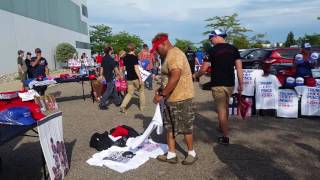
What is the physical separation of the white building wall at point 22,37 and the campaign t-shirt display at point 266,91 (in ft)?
75.0

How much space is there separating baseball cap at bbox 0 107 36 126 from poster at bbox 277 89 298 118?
19.5 feet

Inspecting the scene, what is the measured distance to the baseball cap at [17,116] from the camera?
443 cm

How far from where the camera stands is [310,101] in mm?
8484

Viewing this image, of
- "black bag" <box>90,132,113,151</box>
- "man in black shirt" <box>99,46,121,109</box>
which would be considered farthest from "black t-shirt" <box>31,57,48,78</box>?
"black bag" <box>90,132,113,151</box>

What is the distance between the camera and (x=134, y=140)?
6.25 m

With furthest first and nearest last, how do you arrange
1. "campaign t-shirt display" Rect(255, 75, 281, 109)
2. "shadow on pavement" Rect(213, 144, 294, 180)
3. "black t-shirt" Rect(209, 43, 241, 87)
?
"campaign t-shirt display" Rect(255, 75, 281, 109) → "black t-shirt" Rect(209, 43, 241, 87) → "shadow on pavement" Rect(213, 144, 294, 180)

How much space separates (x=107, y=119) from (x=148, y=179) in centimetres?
436

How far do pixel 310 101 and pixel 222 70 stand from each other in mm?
3226

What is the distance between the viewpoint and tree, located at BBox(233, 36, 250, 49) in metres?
62.1

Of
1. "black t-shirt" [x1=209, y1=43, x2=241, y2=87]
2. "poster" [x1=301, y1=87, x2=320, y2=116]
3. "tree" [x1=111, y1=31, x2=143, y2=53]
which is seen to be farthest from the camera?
"tree" [x1=111, y1=31, x2=143, y2=53]

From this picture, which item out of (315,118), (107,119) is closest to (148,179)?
(107,119)

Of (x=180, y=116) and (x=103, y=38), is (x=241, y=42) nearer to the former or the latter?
(x=103, y=38)

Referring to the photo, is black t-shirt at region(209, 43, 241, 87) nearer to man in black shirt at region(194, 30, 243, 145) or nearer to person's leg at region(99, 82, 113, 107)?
man in black shirt at region(194, 30, 243, 145)

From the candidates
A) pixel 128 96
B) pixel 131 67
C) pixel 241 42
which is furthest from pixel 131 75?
pixel 241 42
